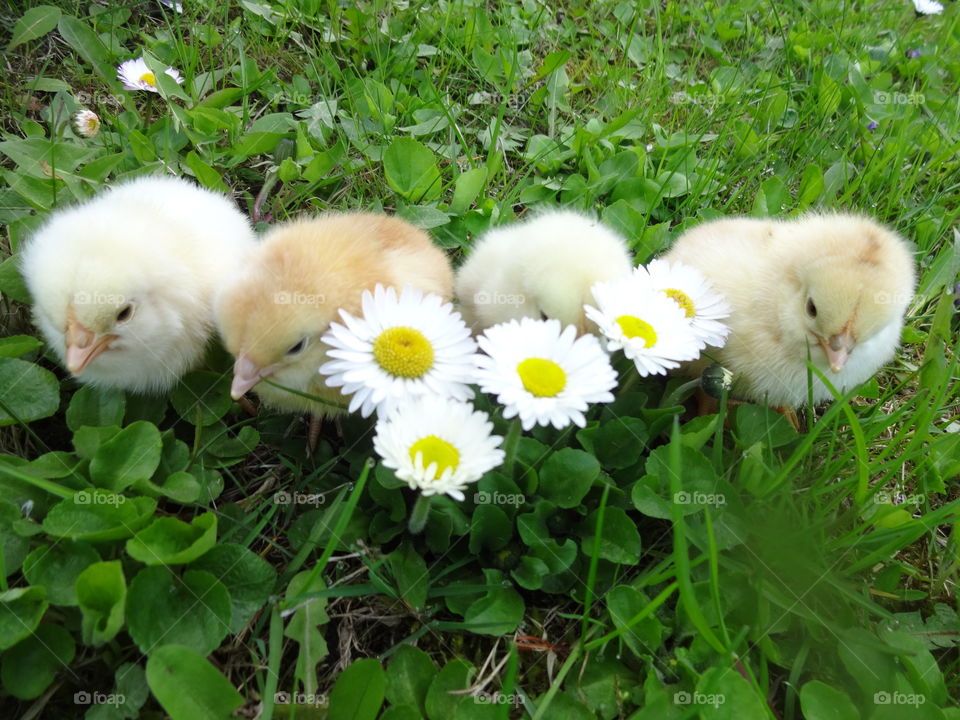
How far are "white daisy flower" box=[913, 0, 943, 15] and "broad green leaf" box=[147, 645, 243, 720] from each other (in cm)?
541

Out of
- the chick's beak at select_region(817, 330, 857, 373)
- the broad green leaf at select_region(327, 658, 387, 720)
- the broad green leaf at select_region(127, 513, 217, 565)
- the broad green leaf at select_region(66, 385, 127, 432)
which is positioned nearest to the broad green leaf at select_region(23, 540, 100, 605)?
the broad green leaf at select_region(127, 513, 217, 565)

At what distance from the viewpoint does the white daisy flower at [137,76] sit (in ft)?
9.12

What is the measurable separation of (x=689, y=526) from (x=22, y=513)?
1.62 metres

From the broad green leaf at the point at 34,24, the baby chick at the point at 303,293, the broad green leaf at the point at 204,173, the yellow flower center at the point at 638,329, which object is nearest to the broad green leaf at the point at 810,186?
the yellow flower center at the point at 638,329

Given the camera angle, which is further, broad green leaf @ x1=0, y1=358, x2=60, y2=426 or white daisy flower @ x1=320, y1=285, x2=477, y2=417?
broad green leaf @ x1=0, y1=358, x2=60, y2=426

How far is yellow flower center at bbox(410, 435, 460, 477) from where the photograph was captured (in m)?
1.49

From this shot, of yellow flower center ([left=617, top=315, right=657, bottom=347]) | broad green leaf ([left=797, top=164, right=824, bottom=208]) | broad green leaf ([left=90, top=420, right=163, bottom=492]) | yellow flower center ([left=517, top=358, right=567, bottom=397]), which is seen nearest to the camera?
yellow flower center ([left=517, top=358, right=567, bottom=397])

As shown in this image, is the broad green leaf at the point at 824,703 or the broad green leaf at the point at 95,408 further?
the broad green leaf at the point at 95,408

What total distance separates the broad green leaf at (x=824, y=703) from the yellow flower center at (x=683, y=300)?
0.99m

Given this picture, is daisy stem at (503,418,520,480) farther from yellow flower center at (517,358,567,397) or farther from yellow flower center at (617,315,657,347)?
yellow flower center at (617,315,657,347)

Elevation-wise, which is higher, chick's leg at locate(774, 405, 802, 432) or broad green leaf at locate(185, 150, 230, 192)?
broad green leaf at locate(185, 150, 230, 192)

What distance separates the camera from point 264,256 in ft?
6.42

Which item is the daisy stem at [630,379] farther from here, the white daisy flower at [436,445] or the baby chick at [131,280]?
the baby chick at [131,280]

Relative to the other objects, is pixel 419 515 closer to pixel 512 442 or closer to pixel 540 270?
pixel 512 442
